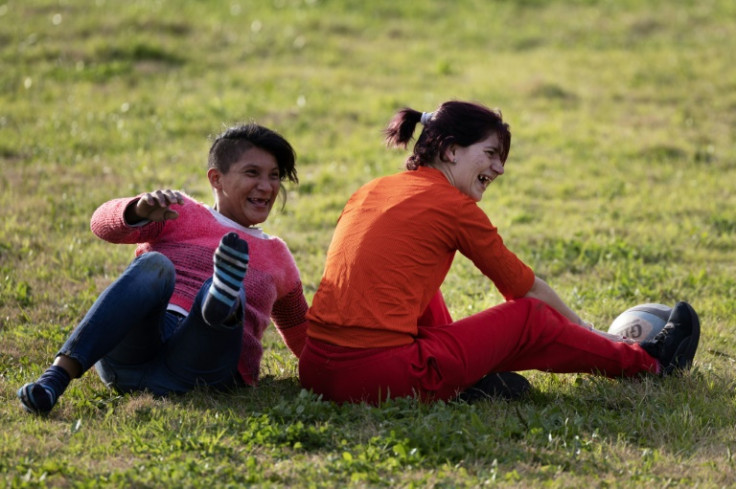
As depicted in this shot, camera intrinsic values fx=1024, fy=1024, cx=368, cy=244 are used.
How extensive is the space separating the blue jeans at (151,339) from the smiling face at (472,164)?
4.24ft

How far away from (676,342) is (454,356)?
1.33 meters

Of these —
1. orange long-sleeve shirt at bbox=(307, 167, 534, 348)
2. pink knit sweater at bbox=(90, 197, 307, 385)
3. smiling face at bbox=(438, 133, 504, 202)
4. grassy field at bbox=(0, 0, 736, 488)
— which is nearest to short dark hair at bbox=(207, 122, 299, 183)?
pink knit sweater at bbox=(90, 197, 307, 385)

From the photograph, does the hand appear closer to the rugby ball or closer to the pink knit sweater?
the pink knit sweater

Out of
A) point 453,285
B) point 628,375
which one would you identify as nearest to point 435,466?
point 628,375

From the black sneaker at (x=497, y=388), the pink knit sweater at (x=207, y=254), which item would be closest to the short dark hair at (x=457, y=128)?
the pink knit sweater at (x=207, y=254)

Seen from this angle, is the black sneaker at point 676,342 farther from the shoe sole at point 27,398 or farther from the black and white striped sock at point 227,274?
the shoe sole at point 27,398

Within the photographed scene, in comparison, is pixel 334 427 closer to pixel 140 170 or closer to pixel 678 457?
pixel 678 457

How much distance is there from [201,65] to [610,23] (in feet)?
23.0

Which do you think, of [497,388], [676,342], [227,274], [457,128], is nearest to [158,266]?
[227,274]

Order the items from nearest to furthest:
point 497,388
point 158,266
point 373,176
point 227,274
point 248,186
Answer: point 227,274, point 158,266, point 497,388, point 248,186, point 373,176

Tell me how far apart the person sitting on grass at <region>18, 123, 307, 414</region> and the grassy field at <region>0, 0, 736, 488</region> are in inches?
7.0

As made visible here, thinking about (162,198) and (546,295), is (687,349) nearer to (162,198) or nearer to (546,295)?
(546,295)

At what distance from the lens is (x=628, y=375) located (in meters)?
5.41

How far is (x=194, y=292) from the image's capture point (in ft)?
17.3
